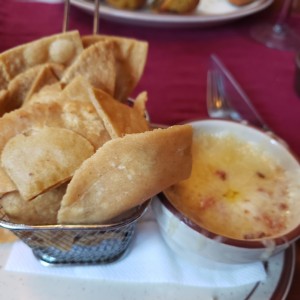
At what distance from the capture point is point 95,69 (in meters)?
0.77

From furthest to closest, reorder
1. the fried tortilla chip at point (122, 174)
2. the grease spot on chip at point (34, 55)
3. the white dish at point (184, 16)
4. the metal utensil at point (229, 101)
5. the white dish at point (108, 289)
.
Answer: the white dish at point (184, 16) < the metal utensil at point (229, 101) < the grease spot on chip at point (34, 55) < the white dish at point (108, 289) < the fried tortilla chip at point (122, 174)

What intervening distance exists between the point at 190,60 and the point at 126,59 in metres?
0.40

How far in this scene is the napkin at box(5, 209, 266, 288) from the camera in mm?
700

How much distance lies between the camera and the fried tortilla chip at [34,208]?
614 millimetres

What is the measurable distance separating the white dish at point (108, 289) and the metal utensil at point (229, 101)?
40 centimetres

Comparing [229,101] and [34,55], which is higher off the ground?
[34,55]

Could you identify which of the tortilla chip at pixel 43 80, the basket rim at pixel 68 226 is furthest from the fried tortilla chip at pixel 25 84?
the basket rim at pixel 68 226

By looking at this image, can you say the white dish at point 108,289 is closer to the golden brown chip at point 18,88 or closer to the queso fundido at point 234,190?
the queso fundido at point 234,190

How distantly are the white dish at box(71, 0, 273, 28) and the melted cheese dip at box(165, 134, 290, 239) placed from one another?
504 mm

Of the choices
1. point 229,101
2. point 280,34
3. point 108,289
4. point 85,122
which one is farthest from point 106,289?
point 280,34

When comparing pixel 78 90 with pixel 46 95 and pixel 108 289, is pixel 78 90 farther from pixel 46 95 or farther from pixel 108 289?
pixel 108 289

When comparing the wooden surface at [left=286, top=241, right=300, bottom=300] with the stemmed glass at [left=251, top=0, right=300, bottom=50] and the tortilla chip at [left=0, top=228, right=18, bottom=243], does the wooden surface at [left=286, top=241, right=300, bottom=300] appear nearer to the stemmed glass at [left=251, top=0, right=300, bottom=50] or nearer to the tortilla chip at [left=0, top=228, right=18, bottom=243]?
the tortilla chip at [left=0, top=228, right=18, bottom=243]

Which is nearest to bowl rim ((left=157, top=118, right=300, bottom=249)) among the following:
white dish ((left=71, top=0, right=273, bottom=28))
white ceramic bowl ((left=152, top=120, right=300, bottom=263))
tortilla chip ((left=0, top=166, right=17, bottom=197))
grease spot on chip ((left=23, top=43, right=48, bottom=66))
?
white ceramic bowl ((left=152, top=120, right=300, bottom=263))

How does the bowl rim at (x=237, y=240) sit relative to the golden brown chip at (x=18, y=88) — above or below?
below
